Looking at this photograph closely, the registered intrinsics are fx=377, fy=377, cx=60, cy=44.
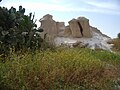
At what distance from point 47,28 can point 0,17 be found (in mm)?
8640

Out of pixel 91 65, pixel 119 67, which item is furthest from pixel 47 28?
pixel 91 65

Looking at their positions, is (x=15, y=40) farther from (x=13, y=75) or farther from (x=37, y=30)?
(x=13, y=75)

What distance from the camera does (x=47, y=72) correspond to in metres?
6.66

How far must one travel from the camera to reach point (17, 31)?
9.40 m

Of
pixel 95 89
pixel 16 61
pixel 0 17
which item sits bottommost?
pixel 95 89

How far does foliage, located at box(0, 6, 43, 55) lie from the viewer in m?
8.81

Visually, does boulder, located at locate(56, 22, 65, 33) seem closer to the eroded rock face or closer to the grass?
the eroded rock face

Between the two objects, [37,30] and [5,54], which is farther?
[37,30]

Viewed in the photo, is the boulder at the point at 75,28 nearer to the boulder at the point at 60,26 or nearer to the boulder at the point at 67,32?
the boulder at the point at 67,32

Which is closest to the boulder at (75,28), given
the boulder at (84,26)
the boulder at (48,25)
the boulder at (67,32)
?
the boulder at (84,26)

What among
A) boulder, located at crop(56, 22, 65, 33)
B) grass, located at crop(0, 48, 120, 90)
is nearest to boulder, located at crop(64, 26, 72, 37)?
boulder, located at crop(56, 22, 65, 33)

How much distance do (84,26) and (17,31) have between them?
913 centimetres

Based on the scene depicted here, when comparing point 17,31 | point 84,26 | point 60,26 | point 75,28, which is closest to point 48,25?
point 75,28

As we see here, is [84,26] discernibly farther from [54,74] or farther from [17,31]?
[54,74]
